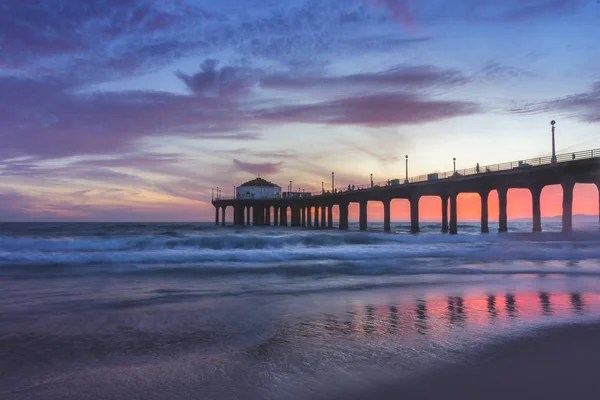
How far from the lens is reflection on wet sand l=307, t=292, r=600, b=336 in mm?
7930

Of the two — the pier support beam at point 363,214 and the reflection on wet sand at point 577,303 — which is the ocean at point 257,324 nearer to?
the reflection on wet sand at point 577,303

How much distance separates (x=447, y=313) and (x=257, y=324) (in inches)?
151

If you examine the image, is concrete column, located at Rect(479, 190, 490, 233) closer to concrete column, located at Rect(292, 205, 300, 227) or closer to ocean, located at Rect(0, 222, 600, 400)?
ocean, located at Rect(0, 222, 600, 400)

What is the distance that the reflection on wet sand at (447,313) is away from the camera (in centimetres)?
793

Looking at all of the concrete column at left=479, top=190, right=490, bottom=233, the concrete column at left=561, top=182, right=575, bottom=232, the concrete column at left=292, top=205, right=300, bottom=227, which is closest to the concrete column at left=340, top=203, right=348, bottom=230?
the concrete column at left=292, top=205, right=300, bottom=227

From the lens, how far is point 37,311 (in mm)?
9938

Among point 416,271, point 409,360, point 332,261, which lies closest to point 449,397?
point 409,360

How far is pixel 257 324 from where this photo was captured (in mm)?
8516

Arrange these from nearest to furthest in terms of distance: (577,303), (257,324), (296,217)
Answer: (257,324) → (577,303) → (296,217)

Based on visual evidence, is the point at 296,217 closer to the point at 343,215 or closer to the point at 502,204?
the point at 343,215

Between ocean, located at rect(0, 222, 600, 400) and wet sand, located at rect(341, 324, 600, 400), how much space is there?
10.6 inches

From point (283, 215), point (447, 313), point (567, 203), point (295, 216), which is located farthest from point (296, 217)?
point (447, 313)

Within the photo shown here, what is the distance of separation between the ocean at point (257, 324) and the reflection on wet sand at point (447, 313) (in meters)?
0.03

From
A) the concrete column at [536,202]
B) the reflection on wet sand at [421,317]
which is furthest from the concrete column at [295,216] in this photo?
the reflection on wet sand at [421,317]
